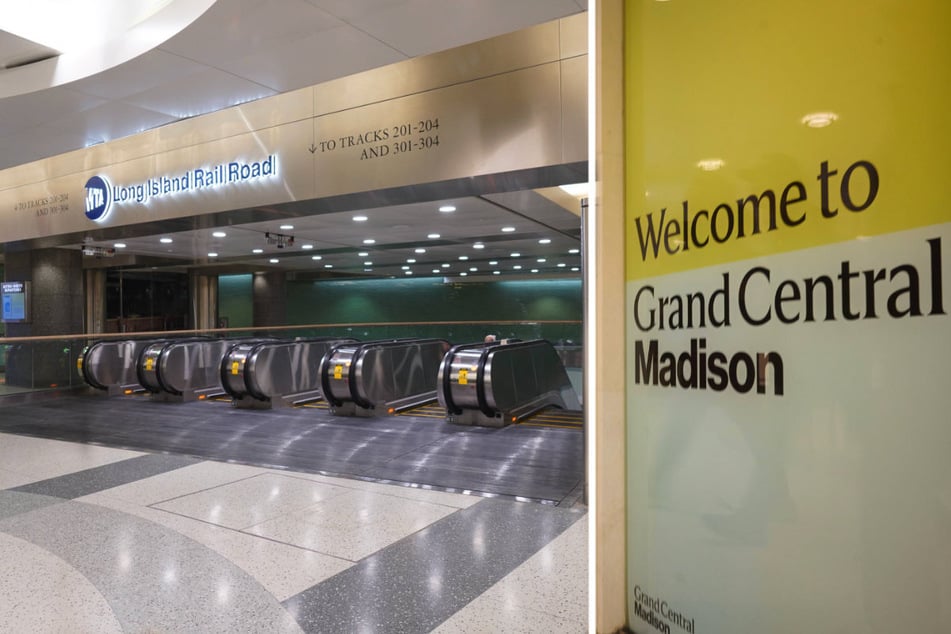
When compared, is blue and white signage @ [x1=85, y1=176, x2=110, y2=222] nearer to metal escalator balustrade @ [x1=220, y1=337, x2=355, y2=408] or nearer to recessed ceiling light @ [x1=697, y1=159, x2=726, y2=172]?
metal escalator balustrade @ [x1=220, y1=337, x2=355, y2=408]

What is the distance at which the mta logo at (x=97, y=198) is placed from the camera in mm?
9109

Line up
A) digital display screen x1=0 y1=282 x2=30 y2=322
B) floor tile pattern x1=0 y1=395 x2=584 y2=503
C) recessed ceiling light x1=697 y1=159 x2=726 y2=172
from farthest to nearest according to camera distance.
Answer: digital display screen x1=0 y1=282 x2=30 y2=322 < floor tile pattern x1=0 y1=395 x2=584 y2=503 < recessed ceiling light x1=697 y1=159 x2=726 y2=172

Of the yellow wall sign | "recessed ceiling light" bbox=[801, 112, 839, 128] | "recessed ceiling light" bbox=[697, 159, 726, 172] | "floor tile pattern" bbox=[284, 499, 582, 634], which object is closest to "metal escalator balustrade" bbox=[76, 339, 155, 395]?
"floor tile pattern" bbox=[284, 499, 582, 634]

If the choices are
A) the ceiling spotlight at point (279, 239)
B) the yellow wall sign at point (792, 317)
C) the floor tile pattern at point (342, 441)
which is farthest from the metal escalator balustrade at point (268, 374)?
the yellow wall sign at point (792, 317)

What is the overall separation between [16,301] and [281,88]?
34.2 feet

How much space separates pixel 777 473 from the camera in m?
1.30

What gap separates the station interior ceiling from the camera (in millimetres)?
4336

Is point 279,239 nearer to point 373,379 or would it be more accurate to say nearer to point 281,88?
point 373,379

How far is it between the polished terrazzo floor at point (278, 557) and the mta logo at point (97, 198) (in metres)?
5.54

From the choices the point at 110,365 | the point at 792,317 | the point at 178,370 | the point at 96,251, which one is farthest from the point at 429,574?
the point at 96,251

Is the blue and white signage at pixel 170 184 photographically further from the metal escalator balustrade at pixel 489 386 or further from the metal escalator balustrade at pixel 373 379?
the metal escalator balustrade at pixel 489 386

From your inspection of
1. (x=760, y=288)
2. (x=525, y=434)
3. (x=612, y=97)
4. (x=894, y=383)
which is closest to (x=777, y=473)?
(x=894, y=383)

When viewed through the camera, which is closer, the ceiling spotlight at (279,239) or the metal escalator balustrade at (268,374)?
the metal escalator balustrade at (268,374)

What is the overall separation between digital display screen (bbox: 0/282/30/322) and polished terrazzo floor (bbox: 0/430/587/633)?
30.8 feet
